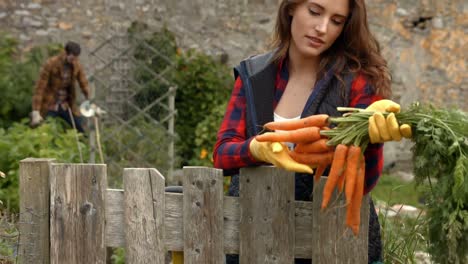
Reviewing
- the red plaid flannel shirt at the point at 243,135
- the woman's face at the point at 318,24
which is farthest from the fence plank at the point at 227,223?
the woman's face at the point at 318,24

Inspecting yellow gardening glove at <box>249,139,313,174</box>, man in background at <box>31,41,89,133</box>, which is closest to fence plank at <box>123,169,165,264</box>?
yellow gardening glove at <box>249,139,313,174</box>

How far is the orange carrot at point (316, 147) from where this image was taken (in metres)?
3.28

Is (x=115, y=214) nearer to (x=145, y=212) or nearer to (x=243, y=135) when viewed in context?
(x=145, y=212)

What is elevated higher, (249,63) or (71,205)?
(249,63)

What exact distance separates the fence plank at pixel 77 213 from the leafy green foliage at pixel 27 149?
322 centimetres

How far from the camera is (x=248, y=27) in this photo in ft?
42.3

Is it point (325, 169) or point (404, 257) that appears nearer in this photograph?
point (325, 169)

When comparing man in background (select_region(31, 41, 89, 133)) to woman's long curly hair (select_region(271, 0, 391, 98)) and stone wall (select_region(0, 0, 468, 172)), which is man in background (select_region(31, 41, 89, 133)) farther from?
woman's long curly hair (select_region(271, 0, 391, 98))

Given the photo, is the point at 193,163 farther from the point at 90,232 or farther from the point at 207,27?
the point at 90,232


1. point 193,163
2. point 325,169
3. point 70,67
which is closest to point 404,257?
point 325,169

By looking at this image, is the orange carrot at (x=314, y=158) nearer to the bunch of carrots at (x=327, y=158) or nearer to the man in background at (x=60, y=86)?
the bunch of carrots at (x=327, y=158)

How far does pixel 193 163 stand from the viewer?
10.9 meters

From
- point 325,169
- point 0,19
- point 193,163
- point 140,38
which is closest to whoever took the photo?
point 325,169

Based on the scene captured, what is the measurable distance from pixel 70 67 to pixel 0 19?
5.41ft
